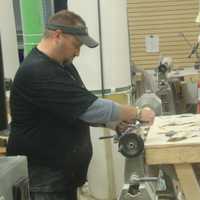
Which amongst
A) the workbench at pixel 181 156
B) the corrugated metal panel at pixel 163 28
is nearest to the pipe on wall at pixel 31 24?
the workbench at pixel 181 156

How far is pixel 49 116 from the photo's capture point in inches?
110

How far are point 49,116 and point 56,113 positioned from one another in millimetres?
74

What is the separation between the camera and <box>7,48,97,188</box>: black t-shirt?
8.83 feet

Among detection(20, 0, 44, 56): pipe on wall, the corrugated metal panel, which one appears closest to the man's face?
detection(20, 0, 44, 56): pipe on wall

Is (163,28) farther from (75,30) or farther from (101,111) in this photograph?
(101,111)

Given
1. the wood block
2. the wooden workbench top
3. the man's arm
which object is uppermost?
the man's arm

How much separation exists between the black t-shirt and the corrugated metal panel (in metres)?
4.86

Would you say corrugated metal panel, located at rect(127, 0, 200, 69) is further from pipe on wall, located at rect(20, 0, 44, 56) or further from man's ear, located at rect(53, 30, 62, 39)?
man's ear, located at rect(53, 30, 62, 39)

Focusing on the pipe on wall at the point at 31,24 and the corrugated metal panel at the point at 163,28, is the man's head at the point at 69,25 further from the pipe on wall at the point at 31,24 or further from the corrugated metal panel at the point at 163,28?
the corrugated metal panel at the point at 163,28

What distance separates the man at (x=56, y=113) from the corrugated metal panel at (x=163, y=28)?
485 cm

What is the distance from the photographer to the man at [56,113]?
2693 mm

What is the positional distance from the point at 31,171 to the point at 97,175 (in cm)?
176

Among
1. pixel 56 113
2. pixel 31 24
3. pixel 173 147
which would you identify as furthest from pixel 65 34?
pixel 31 24

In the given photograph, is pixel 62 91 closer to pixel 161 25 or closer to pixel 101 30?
pixel 101 30
